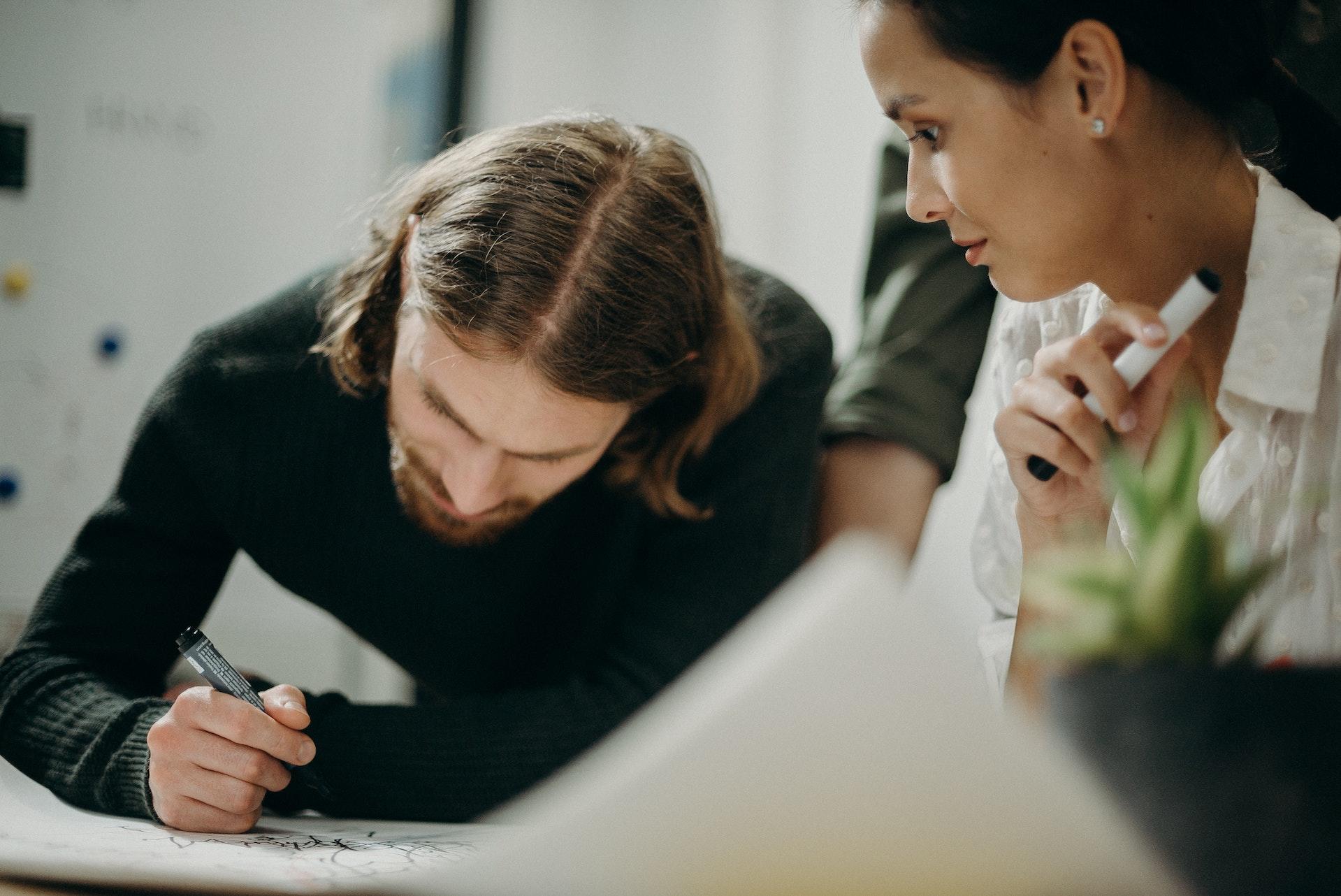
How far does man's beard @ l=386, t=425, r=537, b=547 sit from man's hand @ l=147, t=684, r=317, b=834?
236 millimetres

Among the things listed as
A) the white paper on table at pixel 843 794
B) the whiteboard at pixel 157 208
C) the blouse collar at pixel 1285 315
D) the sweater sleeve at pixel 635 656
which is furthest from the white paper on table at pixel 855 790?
the whiteboard at pixel 157 208

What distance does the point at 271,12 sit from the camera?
1750 millimetres

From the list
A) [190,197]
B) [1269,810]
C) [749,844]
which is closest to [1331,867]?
[1269,810]

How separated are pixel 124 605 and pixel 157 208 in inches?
36.7

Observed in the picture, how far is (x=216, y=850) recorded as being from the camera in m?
0.59

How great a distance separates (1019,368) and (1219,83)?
0.91 feet

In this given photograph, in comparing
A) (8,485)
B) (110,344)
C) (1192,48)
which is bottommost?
(8,485)

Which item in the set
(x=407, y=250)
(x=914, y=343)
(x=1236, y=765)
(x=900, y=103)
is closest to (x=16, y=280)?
(x=407, y=250)

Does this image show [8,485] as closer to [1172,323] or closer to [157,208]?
[157,208]

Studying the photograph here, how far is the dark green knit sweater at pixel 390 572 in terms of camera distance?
84 cm

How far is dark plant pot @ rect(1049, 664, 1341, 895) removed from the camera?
31cm

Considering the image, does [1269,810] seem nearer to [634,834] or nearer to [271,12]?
[634,834]

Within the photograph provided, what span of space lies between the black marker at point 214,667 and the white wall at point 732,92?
1277 millimetres

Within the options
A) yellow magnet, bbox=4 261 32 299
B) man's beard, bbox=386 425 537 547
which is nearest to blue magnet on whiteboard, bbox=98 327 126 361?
yellow magnet, bbox=4 261 32 299
